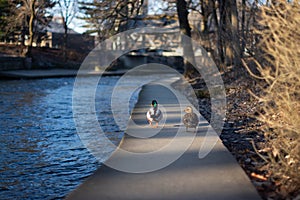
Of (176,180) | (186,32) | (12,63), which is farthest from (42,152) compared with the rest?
(12,63)

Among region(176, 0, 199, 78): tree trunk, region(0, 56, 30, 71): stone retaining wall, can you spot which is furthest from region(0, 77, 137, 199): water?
region(0, 56, 30, 71): stone retaining wall

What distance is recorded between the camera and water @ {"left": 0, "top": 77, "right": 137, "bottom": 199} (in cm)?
649

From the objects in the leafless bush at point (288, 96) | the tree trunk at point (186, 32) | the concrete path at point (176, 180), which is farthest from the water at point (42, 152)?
the tree trunk at point (186, 32)

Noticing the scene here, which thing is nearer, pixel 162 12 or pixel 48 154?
pixel 48 154

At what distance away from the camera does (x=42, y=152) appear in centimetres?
871

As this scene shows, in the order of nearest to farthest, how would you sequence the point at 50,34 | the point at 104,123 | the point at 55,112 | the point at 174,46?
the point at 104,123
the point at 55,112
the point at 174,46
the point at 50,34

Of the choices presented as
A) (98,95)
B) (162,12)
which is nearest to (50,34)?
(162,12)

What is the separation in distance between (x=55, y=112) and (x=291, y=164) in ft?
35.7

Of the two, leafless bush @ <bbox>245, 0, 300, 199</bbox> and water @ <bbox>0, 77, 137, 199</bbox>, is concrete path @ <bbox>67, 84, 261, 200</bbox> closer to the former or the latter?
leafless bush @ <bbox>245, 0, 300, 199</bbox>

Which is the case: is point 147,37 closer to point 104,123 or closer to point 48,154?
point 104,123

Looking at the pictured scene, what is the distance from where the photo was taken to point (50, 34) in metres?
62.7

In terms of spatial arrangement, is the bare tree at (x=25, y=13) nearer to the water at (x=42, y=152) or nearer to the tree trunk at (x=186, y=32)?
the tree trunk at (x=186, y=32)

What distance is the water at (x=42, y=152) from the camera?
649cm

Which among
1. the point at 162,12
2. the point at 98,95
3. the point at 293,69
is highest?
the point at 162,12
